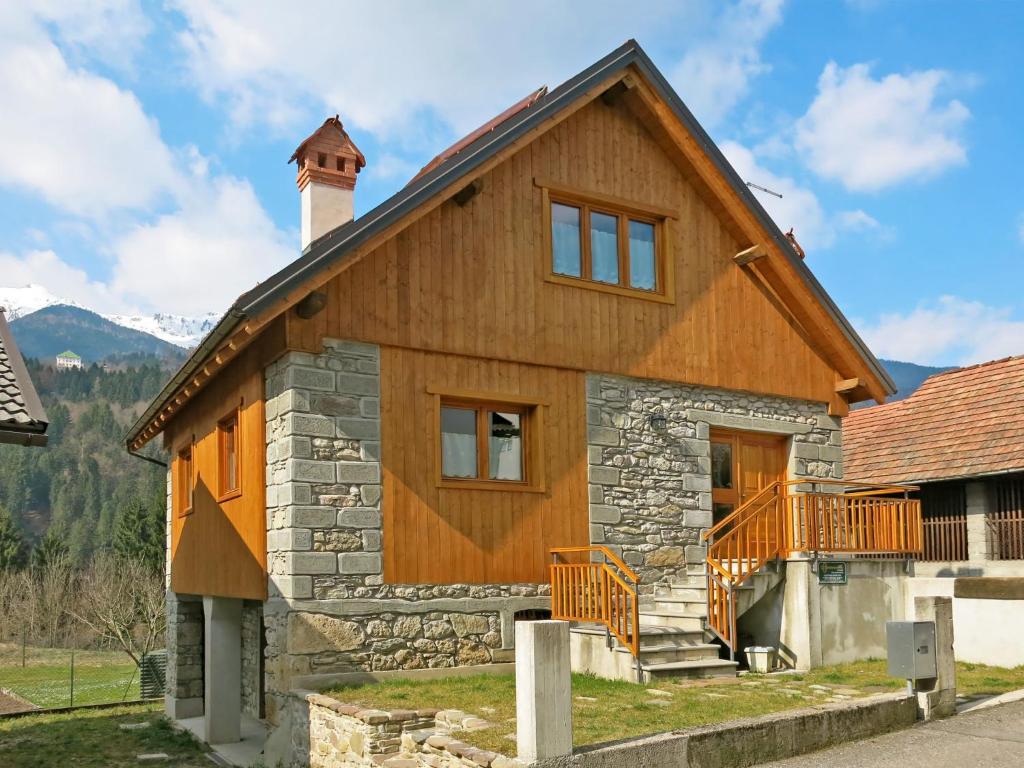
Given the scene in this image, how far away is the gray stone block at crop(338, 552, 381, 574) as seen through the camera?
11.5m

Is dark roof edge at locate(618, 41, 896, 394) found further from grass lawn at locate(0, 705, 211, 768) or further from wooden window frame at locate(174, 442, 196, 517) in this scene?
grass lawn at locate(0, 705, 211, 768)

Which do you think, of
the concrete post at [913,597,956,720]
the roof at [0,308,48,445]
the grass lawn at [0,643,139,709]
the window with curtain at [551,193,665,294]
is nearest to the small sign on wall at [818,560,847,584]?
the concrete post at [913,597,956,720]

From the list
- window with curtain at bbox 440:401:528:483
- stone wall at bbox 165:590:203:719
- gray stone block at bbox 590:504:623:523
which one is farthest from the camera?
stone wall at bbox 165:590:203:719

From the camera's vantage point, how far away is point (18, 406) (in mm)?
7379

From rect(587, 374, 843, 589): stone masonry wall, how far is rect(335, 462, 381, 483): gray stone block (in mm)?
3017

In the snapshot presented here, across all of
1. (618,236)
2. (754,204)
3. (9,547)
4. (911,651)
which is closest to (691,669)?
(911,651)

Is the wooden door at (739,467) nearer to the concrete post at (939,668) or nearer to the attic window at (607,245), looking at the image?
the attic window at (607,245)

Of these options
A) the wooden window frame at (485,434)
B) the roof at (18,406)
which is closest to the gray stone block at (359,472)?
the wooden window frame at (485,434)

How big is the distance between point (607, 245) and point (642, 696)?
6.35 metres

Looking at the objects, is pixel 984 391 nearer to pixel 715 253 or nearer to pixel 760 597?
pixel 715 253

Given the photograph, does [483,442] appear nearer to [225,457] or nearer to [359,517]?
[359,517]

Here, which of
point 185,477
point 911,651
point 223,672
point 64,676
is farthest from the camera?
point 64,676

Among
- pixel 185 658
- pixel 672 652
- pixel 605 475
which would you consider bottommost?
pixel 185 658

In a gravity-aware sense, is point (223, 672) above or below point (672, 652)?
below
